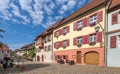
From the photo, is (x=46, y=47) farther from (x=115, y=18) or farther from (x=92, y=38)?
(x=115, y=18)

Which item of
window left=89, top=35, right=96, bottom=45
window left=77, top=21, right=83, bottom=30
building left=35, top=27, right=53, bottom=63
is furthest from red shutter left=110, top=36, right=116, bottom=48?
building left=35, top=27, right=53, bottom=63

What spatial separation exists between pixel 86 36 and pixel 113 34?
679 centimetres

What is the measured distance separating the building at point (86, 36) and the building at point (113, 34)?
1243mm

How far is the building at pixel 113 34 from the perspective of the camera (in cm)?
2486

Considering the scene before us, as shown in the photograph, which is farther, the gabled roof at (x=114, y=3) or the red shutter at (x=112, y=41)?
the red shutter at (x=112, y=41)

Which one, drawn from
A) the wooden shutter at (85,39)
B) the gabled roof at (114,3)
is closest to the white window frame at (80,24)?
the wooden shutter at (85,39)

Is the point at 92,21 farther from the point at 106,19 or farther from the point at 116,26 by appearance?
the point at 116,26

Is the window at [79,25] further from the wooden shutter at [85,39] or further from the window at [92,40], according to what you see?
the window at [92,40]

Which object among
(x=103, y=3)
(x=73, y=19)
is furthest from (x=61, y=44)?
(x=103, y=3)

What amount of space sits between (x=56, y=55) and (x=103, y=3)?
21.3 m

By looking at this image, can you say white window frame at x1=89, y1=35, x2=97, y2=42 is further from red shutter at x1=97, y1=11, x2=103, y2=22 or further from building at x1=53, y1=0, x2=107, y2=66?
red shutter at x1=97, y1=11, x2=103, y2=22

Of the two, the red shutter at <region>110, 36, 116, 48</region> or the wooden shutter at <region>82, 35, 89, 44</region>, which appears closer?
the red shutter at <region>110, 36, 116, 48</region>

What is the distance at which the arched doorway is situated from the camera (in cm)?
2964

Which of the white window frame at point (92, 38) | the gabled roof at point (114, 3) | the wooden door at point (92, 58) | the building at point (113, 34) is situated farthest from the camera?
the white window frame at point (92, 38)
